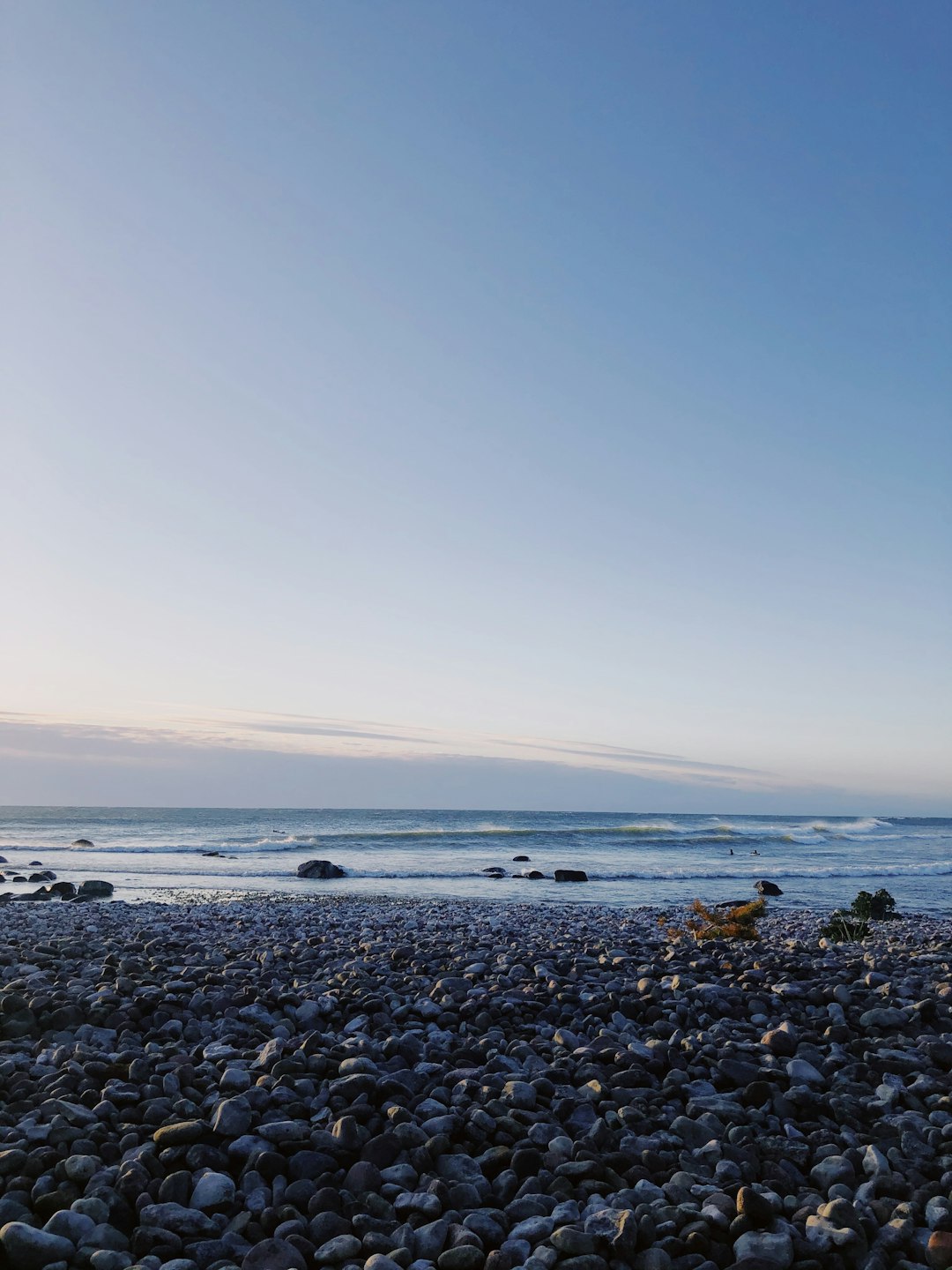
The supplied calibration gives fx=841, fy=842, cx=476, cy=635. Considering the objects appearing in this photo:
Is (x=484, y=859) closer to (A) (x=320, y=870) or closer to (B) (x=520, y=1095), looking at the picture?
(A) (x=320, y=870)

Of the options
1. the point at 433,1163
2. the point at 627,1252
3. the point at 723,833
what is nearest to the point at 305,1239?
the point at 433,1163

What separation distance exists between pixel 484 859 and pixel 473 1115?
32.2m

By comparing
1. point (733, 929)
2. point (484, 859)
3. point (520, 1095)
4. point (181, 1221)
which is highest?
point (520, 1095)

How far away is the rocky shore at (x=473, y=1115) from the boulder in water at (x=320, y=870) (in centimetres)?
2085

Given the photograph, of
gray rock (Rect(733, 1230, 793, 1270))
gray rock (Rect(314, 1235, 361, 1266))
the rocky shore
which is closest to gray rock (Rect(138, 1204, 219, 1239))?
the rocky shore

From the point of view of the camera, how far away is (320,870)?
2894 centimetres

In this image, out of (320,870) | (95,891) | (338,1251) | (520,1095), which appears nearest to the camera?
(338,1251)

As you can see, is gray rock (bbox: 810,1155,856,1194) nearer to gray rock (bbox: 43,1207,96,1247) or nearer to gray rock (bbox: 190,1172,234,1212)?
gray rock (bbox: 190,1172,234,1212)

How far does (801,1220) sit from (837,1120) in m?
1.30

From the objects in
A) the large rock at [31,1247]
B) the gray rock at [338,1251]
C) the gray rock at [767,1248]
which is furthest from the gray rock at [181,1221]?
the gray rock at [767,1248]

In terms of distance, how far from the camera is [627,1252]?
11.9 feet

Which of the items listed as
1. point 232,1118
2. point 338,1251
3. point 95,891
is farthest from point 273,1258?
point 95,891

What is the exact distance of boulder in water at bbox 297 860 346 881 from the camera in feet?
94.3

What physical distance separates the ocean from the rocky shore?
622 inches
